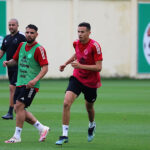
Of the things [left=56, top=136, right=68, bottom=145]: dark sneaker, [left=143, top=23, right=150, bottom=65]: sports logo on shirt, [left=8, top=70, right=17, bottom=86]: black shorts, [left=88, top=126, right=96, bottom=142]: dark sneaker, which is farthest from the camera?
[left=143, top=23, right=150, bottom=65]: sports logo on shirt

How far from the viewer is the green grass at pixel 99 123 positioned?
9.05 meters

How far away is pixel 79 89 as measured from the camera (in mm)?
9383

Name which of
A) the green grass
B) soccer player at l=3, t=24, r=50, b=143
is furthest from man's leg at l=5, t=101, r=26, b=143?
the green grass

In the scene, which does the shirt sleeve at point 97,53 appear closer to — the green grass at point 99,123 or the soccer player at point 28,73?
the soccer player at point 28,73

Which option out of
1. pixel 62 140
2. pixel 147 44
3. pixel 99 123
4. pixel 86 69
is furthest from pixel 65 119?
pixel 147 44

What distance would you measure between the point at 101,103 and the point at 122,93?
3130 millimetres

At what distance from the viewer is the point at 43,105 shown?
49.0 feet

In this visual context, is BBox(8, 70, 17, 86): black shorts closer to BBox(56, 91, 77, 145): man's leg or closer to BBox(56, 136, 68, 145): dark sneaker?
BBox(56, 91, 77, 145): man's leg

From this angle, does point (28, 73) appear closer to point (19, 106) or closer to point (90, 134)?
point (19, 106)

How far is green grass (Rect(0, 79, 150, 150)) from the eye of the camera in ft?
29.7

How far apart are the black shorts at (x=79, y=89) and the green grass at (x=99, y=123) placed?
0.74 m

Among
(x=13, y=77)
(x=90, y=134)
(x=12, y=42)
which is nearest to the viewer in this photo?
(x=90, y=134)

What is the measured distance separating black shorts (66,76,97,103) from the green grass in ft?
2.42

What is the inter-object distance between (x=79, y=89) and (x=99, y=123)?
7.85ft
